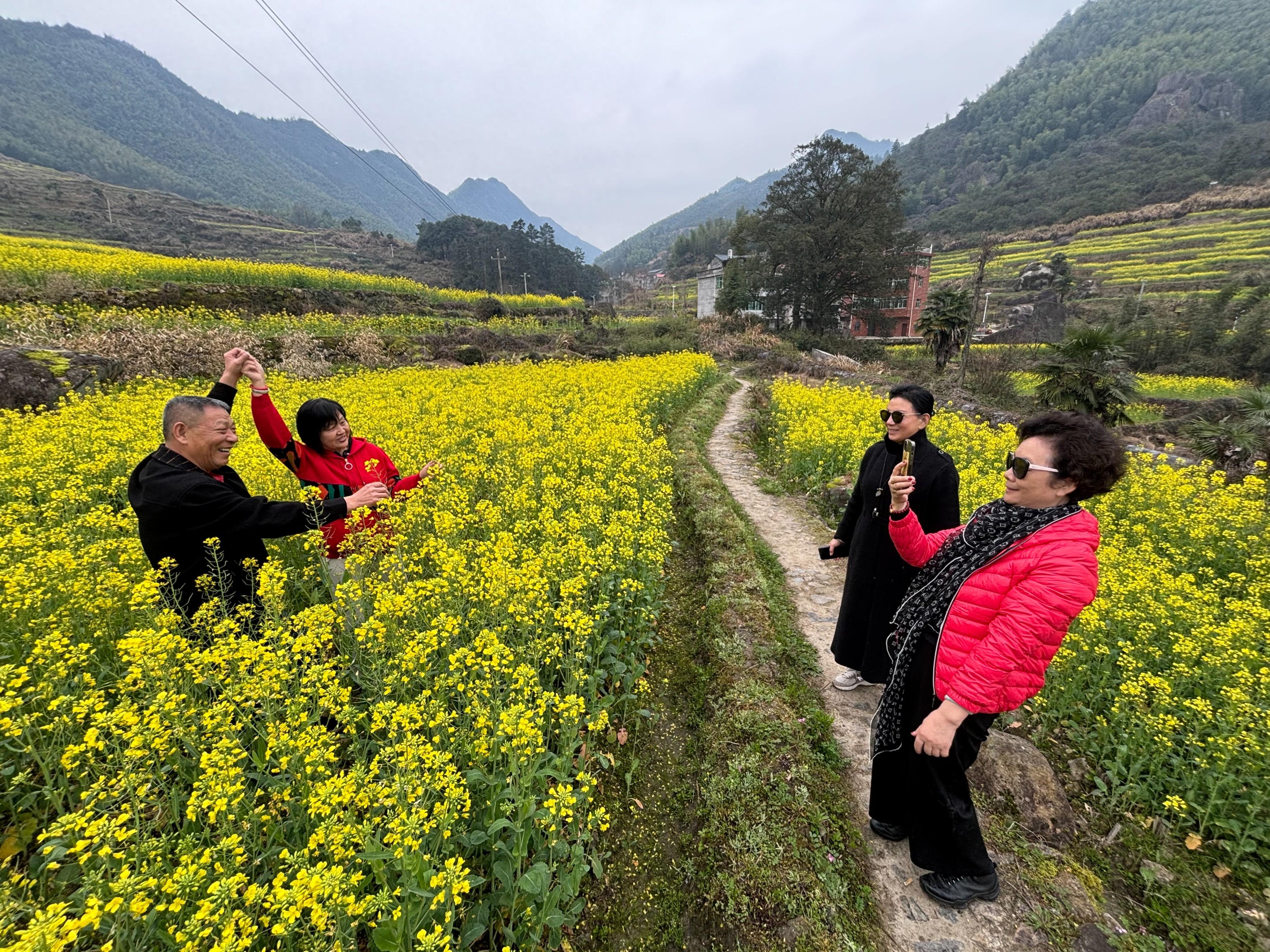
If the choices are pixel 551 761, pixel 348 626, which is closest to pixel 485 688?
pixel 551 761

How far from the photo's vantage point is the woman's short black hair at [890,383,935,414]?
3.66 m

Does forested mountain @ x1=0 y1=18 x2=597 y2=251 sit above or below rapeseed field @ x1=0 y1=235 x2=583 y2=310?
above

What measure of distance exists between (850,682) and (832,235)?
4132 cm

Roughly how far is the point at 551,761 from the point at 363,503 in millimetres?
2211

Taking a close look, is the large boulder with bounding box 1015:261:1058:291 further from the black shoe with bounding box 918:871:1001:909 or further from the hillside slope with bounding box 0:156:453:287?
the hillside slope with bounding box 0:156:453:287

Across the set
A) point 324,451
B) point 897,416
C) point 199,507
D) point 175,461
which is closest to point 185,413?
point 175,461

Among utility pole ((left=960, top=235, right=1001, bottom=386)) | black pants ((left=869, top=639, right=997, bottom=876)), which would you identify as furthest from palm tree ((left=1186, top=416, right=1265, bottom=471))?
black pants ((left=869, top=639, right=997, bottom=876))

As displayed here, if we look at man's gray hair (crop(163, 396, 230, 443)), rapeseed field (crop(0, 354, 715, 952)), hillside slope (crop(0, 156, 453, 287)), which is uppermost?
hillside slope (crop(0, 156, 453, 287))

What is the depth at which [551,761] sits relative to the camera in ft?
9.61

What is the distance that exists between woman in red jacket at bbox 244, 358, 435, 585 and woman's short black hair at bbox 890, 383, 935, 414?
170 inches

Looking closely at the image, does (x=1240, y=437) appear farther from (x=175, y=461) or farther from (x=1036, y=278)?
(x=1036, y=278)

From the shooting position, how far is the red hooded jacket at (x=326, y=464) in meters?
4.01

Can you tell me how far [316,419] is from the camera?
4043 millimetres

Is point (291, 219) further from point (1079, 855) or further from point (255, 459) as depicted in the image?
point (1079, 855)
